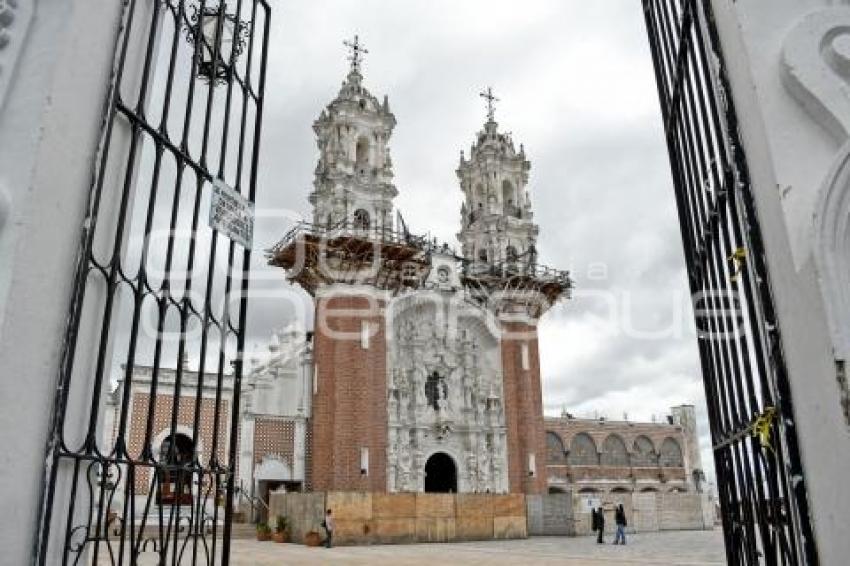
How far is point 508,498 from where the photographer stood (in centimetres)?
2280

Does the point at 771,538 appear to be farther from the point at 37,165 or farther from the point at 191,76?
the point at 191,76

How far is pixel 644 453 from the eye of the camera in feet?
143

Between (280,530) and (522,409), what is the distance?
11.8m

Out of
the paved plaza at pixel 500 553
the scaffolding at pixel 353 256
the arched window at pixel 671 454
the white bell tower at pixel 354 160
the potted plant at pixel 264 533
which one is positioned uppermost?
the white bell tower at pixel 354 160

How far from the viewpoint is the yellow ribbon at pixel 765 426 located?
2715 mm

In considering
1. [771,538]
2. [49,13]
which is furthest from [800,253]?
[49,13]

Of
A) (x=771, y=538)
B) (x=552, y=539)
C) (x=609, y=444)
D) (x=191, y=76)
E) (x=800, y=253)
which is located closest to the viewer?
(x=800, y=253)

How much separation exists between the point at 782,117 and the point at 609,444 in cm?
4231

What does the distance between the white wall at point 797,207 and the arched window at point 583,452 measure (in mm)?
39506

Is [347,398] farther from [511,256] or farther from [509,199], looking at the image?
[509,199]

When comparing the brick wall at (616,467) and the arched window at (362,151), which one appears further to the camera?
the brick wall at (616,467)

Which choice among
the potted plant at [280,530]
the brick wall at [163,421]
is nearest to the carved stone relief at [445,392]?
the potted plant at [280,530]

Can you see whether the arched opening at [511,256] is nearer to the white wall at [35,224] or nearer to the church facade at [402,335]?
the church facade at [402,335]

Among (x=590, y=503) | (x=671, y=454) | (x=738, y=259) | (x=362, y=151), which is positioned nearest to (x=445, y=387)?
(x=590, y=503)
